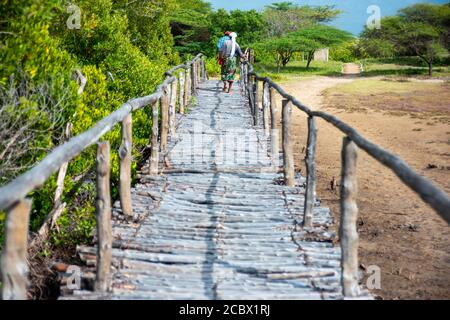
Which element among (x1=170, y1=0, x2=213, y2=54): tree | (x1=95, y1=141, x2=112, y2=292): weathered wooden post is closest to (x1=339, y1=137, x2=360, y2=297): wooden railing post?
(x1=95, y1=141, x2=112, y2=292): weathered wooden post

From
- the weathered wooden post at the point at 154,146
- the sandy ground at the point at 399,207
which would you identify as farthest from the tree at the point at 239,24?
the weathered wooden post at the point at 154,146

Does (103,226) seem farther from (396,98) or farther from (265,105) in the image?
(396,98)

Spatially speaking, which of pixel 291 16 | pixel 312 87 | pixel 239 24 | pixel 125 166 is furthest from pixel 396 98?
pixel 291 16

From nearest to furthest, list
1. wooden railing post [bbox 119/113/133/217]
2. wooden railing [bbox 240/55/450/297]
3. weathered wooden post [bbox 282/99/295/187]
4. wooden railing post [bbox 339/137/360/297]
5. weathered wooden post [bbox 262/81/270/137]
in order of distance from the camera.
→ wooden railing [bbox 240/55/450/297] → wooden railing post [bbox 339/137/360/297] → wooden railing post [bbox 119/113/133/217] → weathered wooden post [bbox 282/99/295/187] → weathered wooden post [bbox 262/81/270/137]

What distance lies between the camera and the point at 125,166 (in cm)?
534

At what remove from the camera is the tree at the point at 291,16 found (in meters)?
40.8

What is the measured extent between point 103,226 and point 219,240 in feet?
4.37

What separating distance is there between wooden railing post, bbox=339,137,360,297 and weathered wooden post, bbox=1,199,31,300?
2210mm

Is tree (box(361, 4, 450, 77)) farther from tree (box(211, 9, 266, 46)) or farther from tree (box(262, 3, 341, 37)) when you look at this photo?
tree (box(211, 9, 266, 46))

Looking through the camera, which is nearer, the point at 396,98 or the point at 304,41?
the point at 396,98

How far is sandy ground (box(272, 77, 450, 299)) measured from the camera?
7109 mm

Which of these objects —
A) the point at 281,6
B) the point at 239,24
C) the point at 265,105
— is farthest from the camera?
the point at 281,6

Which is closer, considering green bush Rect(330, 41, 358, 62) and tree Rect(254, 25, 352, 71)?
tree Rect(254, 25, 352, 71)

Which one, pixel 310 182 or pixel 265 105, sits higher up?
pixel 265 105
